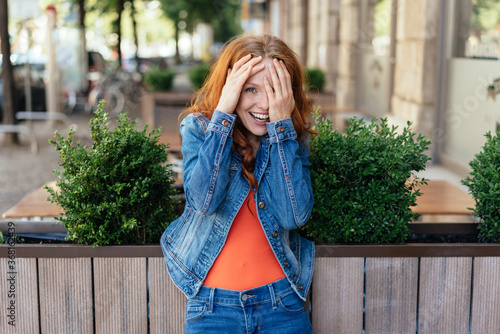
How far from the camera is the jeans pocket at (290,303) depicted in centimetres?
210

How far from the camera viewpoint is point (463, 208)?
3404 millimetres

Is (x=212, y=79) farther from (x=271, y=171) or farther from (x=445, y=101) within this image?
(x=445, y=101)

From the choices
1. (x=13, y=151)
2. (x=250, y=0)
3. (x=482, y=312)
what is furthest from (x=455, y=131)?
(x=250, y=0)

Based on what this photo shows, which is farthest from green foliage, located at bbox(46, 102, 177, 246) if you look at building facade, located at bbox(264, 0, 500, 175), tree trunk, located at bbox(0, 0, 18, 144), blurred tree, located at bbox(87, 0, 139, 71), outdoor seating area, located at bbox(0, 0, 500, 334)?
blurred tree, located at bbox(87, 0, 139, 71)

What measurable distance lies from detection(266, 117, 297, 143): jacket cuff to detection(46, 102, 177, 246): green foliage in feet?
2.10

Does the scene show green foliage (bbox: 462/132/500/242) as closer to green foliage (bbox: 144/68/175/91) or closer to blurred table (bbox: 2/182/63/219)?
blurred table (bbox: 2/182/63/219)

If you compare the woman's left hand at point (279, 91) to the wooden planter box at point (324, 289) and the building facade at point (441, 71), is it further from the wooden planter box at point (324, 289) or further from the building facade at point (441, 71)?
the building facade at point (441, 71)

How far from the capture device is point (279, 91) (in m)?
2.06

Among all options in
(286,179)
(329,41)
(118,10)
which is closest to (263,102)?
(286,179)

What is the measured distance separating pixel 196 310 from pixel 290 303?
33 cm

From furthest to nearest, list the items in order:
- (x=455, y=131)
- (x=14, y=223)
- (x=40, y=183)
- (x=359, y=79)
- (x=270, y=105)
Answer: (x=359, y=79)
(x=40, y=183)
(x=455, y=131)
(x=14, y=223)
(x=270, y=105)

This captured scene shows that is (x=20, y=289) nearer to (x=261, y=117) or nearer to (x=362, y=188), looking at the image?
(x=261, y=117)

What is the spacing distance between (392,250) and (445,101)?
492 centimetres

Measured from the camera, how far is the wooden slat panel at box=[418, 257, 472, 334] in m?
2.47
